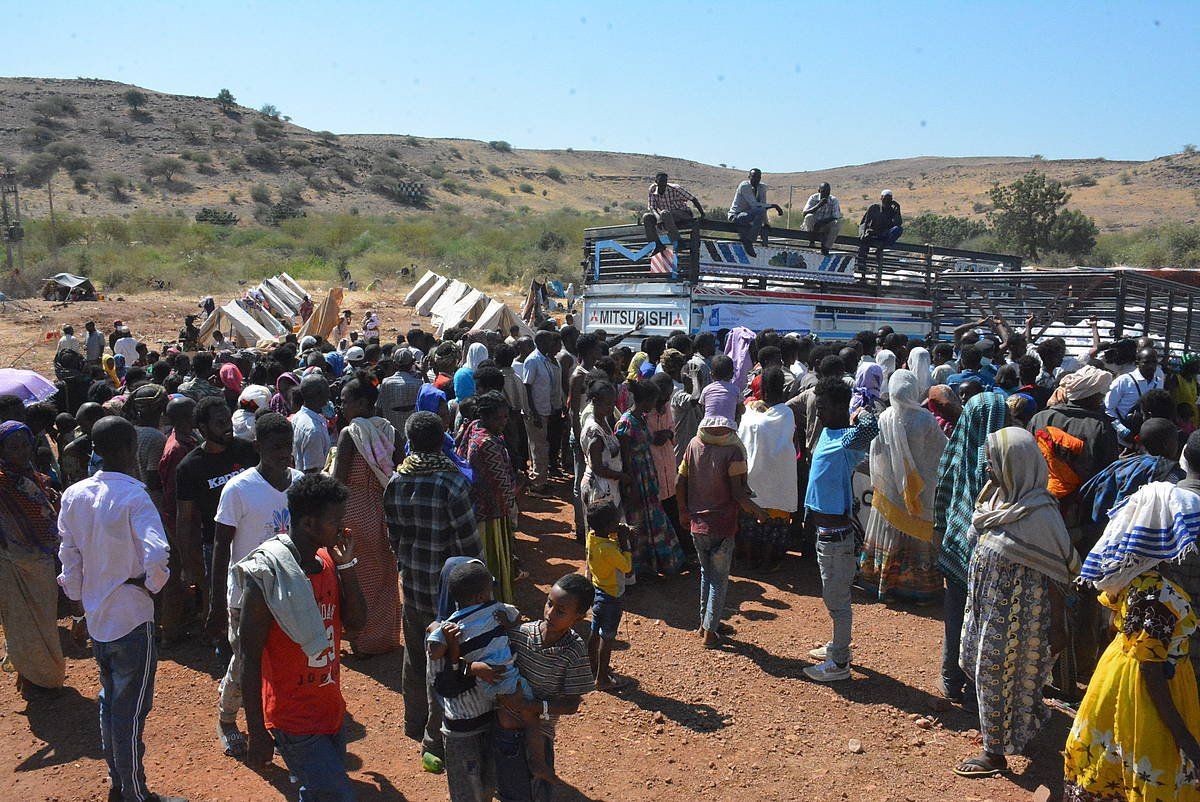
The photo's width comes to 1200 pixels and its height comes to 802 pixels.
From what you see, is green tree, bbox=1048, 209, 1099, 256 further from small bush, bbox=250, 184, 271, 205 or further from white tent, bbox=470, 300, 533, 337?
small bush, bbox=250, 184, 271, 205

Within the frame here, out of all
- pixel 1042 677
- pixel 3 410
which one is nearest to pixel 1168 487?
pixel 1042 677

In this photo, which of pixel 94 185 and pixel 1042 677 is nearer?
pixel 1042 677

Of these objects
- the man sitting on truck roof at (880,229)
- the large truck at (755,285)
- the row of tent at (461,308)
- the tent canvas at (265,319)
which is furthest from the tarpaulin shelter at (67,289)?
the man sitting on truck roof at (880,229)

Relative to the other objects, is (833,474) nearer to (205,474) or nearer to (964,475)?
(964,475)

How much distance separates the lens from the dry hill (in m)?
58.1

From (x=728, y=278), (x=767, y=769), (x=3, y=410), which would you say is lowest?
(x=767, y=769)

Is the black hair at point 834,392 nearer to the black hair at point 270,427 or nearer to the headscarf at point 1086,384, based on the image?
the headscarf at point 1086,384

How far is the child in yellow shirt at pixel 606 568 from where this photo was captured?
471 cm

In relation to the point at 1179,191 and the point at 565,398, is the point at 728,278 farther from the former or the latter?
the point at 1179,191

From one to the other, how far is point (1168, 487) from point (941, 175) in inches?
3657

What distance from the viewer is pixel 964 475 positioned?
4.62 metres

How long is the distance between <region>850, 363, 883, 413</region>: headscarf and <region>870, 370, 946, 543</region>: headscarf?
33.3 inches

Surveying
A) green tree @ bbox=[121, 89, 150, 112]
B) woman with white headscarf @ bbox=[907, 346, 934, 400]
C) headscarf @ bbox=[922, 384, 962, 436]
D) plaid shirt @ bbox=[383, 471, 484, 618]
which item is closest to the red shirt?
plaid shirt @ bbox=[383, 471, 484, 618]

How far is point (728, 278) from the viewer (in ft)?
33.8
